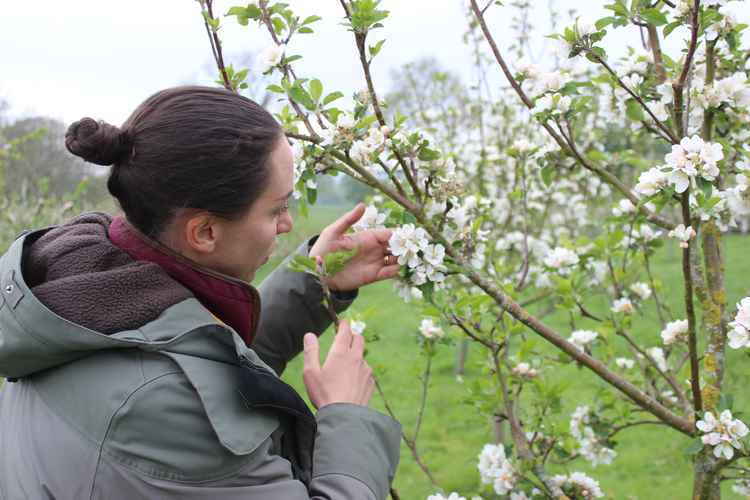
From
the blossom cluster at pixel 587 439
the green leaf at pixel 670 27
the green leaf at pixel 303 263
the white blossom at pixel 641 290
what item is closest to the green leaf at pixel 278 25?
the green leaf at pixel 303 263

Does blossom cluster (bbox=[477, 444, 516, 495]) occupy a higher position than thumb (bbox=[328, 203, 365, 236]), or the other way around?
blossom cluster (bbox=[477, 444, 516, 495])

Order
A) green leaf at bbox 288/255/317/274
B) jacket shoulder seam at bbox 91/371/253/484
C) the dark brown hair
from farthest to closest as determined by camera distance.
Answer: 1. green leaf at bbox 288/255/317/274
2. the dark brown hair
3. jacket shoulder seam at bbox 91/371/253/484

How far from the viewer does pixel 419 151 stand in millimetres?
1963

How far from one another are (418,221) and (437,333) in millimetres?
1014

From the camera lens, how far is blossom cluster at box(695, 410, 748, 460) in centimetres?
172

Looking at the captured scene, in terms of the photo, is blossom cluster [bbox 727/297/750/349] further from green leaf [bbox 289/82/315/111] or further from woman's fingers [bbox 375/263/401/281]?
green leaf [bbox 289/82/315/111]

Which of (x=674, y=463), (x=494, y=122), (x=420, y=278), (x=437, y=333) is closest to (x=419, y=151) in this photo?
(x=420, y=278)

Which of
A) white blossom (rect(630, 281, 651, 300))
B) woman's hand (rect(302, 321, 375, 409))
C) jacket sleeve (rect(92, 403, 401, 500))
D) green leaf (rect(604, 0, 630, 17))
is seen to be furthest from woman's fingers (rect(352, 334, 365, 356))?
white blossom (rect(630, 281, 651, 300))

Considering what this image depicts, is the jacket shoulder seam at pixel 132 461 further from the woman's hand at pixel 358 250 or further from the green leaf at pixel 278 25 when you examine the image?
the green leaf at pixel 278 25

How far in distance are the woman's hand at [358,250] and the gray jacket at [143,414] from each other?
2.27ft

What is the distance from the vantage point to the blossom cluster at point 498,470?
2.48 m

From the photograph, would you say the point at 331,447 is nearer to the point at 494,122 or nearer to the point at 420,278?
the point at 420,278

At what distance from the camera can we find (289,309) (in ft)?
6.95

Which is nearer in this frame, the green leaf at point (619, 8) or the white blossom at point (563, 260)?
the green leaf at point (619, 8)
